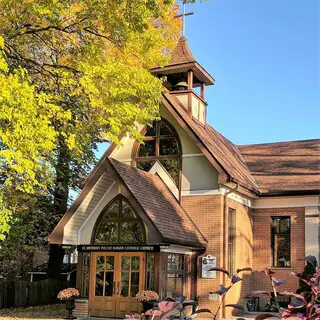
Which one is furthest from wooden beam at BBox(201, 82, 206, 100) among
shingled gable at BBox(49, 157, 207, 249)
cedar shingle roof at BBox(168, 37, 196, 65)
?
shingled gable at BBox(49, 157, 207, 249)

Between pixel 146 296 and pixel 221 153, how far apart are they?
6.81 metres

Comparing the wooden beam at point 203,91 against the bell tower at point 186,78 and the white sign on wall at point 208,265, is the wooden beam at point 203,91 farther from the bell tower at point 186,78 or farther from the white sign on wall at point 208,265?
the white sign on wall at point 208,265

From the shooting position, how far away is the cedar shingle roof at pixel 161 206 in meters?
15.0

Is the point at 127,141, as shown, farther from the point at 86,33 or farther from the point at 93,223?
the point at 86,33

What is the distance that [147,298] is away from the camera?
14180mm

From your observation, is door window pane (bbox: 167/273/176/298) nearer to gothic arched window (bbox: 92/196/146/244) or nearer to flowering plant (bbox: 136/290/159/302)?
flowering plant (bbox: 136/290/159/302)

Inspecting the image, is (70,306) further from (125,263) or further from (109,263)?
(125,263)

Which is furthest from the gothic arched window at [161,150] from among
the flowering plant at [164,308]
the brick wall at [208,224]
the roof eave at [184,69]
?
the flowering plant at [164,308]

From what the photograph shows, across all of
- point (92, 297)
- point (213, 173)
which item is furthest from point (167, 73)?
point (92, 297)

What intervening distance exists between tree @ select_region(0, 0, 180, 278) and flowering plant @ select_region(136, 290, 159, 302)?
13.2ft

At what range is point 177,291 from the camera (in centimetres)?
1611

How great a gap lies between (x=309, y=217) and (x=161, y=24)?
38.3 ft

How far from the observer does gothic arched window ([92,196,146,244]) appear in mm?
15812

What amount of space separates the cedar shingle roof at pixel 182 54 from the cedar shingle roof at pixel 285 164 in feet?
18.7
